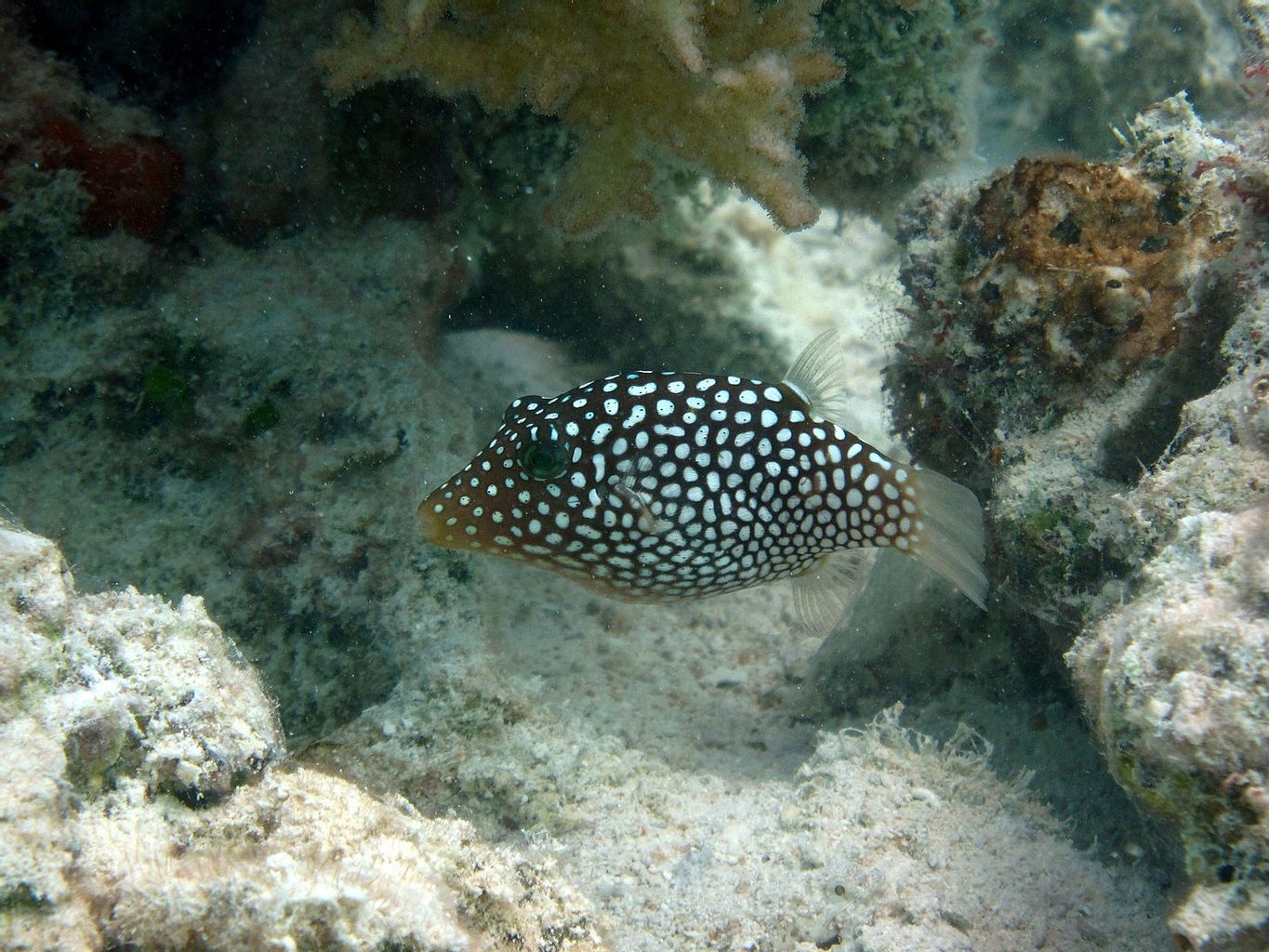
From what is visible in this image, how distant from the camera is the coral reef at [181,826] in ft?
5.25

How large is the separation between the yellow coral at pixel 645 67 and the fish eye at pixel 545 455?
6.11 ft

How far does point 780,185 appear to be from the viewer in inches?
169

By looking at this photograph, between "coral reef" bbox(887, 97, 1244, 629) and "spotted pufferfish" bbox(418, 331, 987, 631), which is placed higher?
"coral reef" bbox(887, 97, 1244, 629)

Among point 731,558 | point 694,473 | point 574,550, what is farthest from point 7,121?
point 731,558

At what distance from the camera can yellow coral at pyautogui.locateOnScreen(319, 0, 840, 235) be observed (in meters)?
4.15

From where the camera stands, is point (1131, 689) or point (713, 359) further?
point (713, 359)

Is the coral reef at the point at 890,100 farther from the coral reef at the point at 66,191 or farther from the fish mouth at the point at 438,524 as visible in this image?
the coral reef at the point at 66,191

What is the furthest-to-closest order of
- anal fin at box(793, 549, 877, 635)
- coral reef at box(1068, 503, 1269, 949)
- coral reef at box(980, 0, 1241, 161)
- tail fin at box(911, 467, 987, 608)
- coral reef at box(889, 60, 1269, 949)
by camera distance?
1. coral reef at box(980, 0, 1241, 161)
2. anal fin at box(793, 549, 877, 635)
3. tail fin at box(911, 467, 987, 608)
4. coral reef at box(889, 60, 1269, 949)
5. coral reef at box(1068, 503, 1269, 949)

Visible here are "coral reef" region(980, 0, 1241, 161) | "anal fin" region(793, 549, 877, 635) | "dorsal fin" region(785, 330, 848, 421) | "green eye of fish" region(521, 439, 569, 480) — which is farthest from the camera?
"coral reef" region(980, 0, 1241, 161)

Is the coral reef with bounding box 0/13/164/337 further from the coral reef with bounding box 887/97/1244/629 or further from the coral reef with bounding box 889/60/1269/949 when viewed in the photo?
the coral reef with bounding box 887/97/1244/629

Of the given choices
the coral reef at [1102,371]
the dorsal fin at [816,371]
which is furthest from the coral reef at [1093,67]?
the dorsal fin at [816,371]

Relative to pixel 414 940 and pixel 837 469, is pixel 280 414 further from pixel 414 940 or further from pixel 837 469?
pixel 414 940

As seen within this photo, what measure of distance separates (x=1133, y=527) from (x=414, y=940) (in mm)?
2861

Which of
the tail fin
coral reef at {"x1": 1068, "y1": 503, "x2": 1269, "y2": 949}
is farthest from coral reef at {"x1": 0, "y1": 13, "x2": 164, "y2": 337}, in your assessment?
coral reef at {"x1": 1068, "y1": 503, "x2": 1269, "y2": 949}
